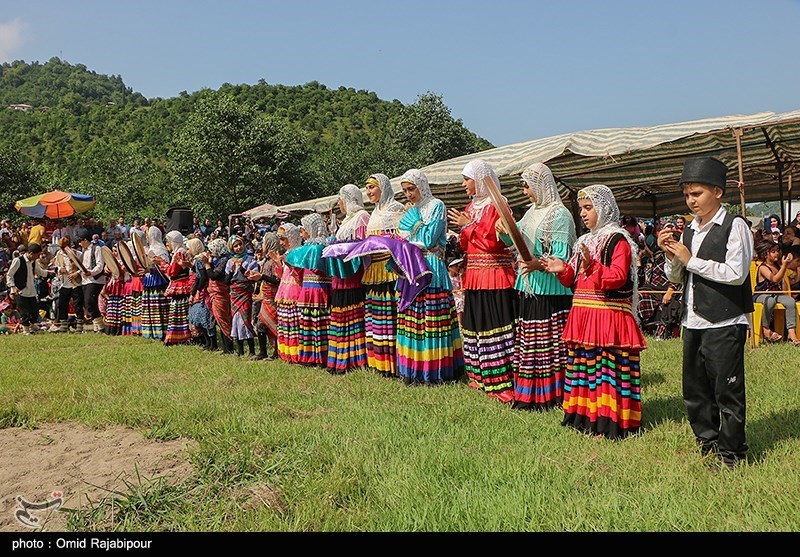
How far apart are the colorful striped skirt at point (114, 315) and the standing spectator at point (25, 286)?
1.69 m

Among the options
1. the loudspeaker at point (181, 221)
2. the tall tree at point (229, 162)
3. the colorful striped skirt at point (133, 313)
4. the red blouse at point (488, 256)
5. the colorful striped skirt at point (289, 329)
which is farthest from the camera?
the tall tree at point (229, 162)

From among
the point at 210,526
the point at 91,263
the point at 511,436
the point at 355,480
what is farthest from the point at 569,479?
the point at 91,263

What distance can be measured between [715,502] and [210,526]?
8.70ft

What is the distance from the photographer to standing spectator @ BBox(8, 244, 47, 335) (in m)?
12.3

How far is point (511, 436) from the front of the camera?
450 cm

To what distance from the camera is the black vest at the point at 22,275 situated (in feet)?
40.3

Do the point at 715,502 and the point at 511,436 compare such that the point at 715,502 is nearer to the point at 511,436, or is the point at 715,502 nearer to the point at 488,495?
the point at 488,495

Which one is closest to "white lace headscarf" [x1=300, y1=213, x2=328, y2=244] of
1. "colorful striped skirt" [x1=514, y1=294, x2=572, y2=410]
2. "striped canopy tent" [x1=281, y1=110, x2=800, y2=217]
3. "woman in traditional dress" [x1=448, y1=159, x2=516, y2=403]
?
"woman in traditional dress" [x1=448, y1=159, x2=516, y2=403]

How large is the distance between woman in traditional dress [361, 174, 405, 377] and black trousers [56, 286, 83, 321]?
873 cm

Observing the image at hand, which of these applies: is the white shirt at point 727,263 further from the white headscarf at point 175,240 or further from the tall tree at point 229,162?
the tall tree at point 229,162

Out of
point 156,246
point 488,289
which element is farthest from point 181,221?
point 488,289

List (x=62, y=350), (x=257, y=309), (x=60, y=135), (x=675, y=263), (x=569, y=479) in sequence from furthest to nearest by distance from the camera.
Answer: (x=60, y=135) → (x=62, y=350) → (x=257, y=309) → (x=675, y=263) → (x=569, y=479)

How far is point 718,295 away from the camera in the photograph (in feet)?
12.2

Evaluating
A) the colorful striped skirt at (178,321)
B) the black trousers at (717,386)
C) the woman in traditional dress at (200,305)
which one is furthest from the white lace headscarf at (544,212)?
the colorful striped skirt at (178,321)
